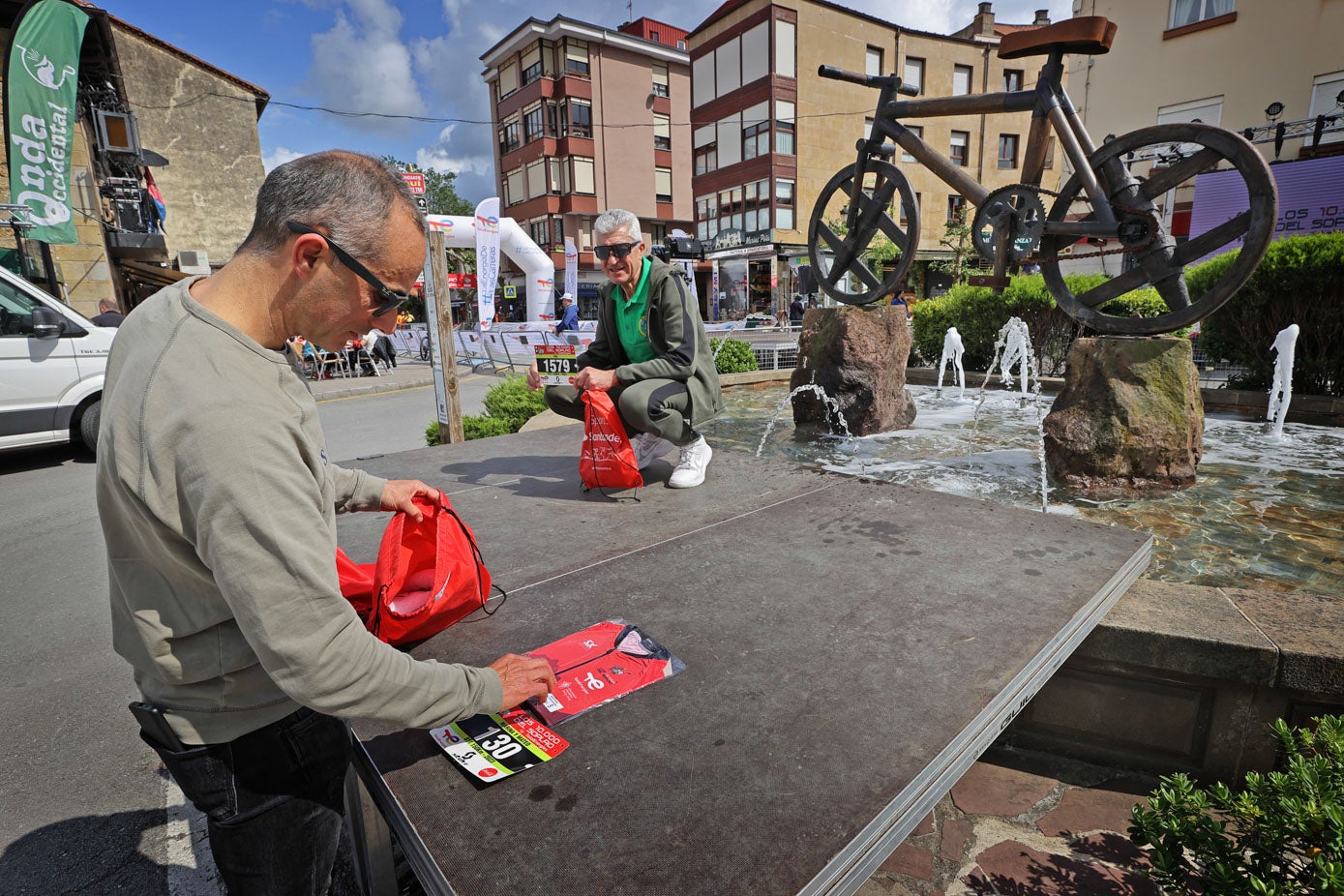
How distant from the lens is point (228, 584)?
1.04m

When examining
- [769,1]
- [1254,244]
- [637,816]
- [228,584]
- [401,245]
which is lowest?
[637,816]

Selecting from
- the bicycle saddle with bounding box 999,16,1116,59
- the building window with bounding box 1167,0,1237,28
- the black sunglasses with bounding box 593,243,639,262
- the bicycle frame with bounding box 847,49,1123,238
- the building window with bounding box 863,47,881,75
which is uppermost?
the building window with bounding box 863,47,881,75

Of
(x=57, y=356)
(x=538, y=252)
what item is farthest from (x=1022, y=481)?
(x=538, y=252)

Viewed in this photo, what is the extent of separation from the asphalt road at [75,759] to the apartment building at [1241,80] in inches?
741

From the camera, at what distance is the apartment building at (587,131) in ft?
124

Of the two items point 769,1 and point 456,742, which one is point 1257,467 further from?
point 769,1

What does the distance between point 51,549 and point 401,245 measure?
16.9ft

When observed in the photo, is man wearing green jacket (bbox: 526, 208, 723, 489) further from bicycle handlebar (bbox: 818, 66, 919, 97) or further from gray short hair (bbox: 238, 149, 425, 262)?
bicycle handlebar (bbox: 818, 66, 919, 97)

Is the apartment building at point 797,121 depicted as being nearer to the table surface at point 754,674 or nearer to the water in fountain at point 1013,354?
the water in fountain at point 1013,354

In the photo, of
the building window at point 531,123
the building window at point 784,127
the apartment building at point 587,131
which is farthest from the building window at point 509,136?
the building window at point 784,127

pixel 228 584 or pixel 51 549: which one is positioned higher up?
pixel 228 584

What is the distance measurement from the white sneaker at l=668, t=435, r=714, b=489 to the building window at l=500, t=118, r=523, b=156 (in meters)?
42.4

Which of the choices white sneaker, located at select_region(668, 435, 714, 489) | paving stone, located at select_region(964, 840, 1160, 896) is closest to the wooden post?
white sneaker, located at select_region(668, 435, 714, 489)

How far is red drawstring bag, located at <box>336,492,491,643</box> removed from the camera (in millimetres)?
1923
